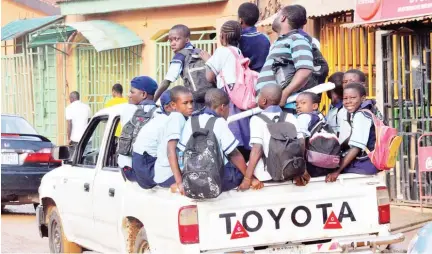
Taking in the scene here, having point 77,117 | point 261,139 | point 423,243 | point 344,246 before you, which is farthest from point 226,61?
point 77,117

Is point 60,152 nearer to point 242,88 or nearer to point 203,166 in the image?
point 242,88

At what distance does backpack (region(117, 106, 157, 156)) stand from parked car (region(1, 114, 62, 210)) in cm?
693

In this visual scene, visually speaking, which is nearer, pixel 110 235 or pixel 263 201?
pixel 263 201

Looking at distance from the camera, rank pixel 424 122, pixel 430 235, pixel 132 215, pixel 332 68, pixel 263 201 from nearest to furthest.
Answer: pixel 430 235, pixel 263 201, pixel 132 215, pixel 424 122, pixel 332 68

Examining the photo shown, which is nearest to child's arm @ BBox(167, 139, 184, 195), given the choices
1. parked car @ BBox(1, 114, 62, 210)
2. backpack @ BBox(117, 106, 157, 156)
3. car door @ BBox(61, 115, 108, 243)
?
backpack @ BBox(117, 106, 157, 156)

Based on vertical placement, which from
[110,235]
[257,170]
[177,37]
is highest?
[177,37]

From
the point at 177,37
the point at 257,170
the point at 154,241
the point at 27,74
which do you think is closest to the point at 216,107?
the point at 257,170

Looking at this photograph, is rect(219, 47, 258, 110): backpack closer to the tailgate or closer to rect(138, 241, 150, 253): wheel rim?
the tailgate

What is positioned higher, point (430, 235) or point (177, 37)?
point (177, 37)

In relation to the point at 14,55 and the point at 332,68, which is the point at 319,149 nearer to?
the point at 332,68

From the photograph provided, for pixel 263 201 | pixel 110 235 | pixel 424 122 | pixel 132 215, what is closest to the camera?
pixel 263 201

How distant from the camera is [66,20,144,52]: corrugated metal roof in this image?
21489mm

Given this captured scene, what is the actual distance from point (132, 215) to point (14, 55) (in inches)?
724

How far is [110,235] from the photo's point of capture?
886cm
